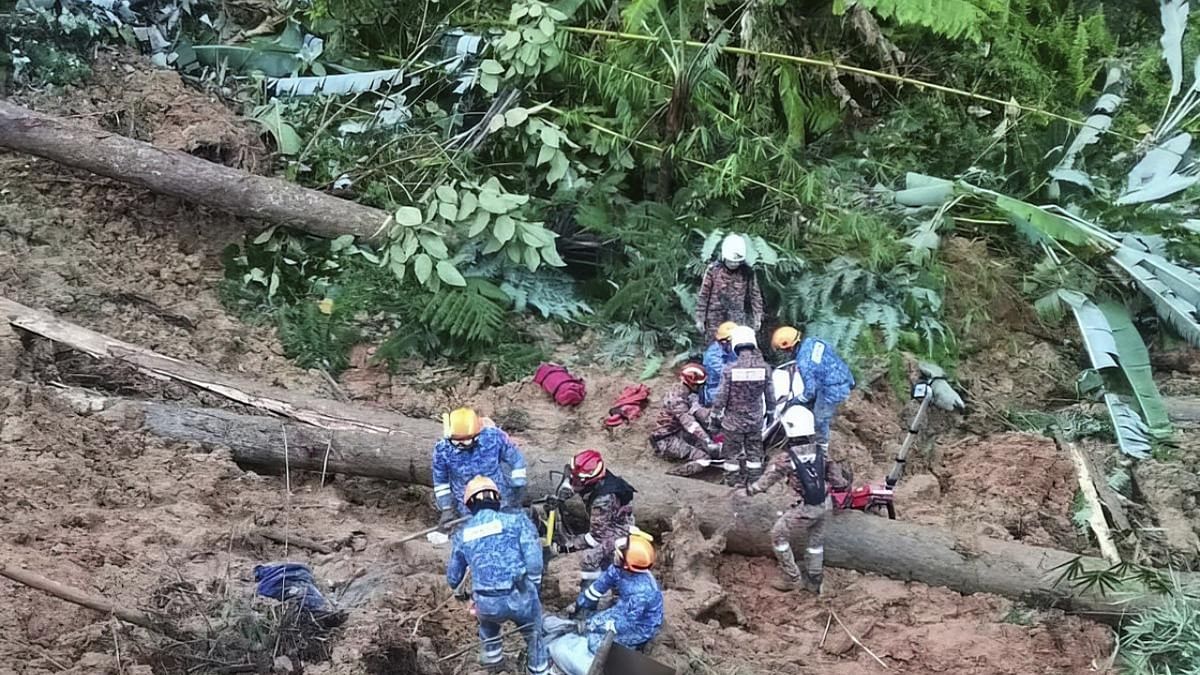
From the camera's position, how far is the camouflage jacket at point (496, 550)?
14.1ft

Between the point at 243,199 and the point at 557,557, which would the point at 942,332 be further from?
the point at 243,199

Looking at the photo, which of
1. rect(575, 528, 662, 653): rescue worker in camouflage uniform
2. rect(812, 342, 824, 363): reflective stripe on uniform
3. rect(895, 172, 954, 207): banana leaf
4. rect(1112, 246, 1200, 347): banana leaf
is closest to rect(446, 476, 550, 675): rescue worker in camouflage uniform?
rect(575, 528, 662, 653): rescue worker in camouflage uniform

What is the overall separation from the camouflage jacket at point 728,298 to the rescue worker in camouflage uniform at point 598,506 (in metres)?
2.05

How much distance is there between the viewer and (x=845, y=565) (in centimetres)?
556

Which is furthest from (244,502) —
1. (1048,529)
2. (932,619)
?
(1048,529)

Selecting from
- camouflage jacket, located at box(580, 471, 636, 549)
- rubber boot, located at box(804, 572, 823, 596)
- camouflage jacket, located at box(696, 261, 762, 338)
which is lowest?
rubber boot, located at box(804, 572, 823, 596)

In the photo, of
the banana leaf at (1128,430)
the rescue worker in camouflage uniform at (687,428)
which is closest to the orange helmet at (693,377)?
the rescue worker in camouflage uniform at (687,428)

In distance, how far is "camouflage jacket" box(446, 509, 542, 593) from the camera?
430 centimetres

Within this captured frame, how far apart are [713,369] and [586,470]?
5.52 feet

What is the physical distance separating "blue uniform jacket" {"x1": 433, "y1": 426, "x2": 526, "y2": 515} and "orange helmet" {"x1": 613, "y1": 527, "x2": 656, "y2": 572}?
934mm

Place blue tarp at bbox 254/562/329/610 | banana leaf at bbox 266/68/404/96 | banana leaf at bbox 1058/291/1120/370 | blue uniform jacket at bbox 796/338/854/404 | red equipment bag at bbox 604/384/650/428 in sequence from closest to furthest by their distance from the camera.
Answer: blue tarp at bbox 254/562/329/610 → blue uniform jacket at bbox 796/338/854/404 → red equipment bag at bbox 604/384/650/428 → banana leaf at bbox 1058/291/1120/370 → banana leaf at bbox 266/68/404/96

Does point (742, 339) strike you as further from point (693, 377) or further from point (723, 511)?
point (723, 511)

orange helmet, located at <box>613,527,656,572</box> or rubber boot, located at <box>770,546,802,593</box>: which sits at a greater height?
orange helmet, located at <box>613,527,656,572</box>

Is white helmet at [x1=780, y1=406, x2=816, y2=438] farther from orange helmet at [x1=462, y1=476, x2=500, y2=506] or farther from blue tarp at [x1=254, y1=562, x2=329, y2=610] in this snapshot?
blue tarp at [x1=254, y1=562, x2=329, y2=610]
